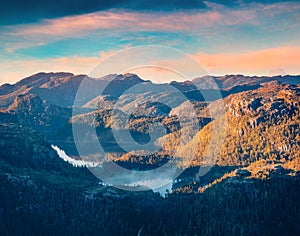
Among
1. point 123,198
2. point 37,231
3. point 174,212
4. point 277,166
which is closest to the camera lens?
point 37,231

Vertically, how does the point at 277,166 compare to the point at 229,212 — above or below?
above

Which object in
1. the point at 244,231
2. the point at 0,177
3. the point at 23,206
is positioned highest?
the point at 0,177

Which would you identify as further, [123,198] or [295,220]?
[123,198]

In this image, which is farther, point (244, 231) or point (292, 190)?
point (292, 190)

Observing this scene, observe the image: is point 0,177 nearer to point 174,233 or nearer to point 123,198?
point 123,198

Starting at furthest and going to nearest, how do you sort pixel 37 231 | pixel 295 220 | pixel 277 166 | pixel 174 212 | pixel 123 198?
1. pixel 277 166
2. pixel 123 198
3. pixel 174 212
4. pixel 295 220
5. pixel 37 231

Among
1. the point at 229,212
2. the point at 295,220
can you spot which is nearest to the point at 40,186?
the point at 229,212

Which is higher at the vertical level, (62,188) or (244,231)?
(62,188)

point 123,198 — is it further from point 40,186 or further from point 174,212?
point 40,186

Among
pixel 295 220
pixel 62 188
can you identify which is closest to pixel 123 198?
pixel 62 188
